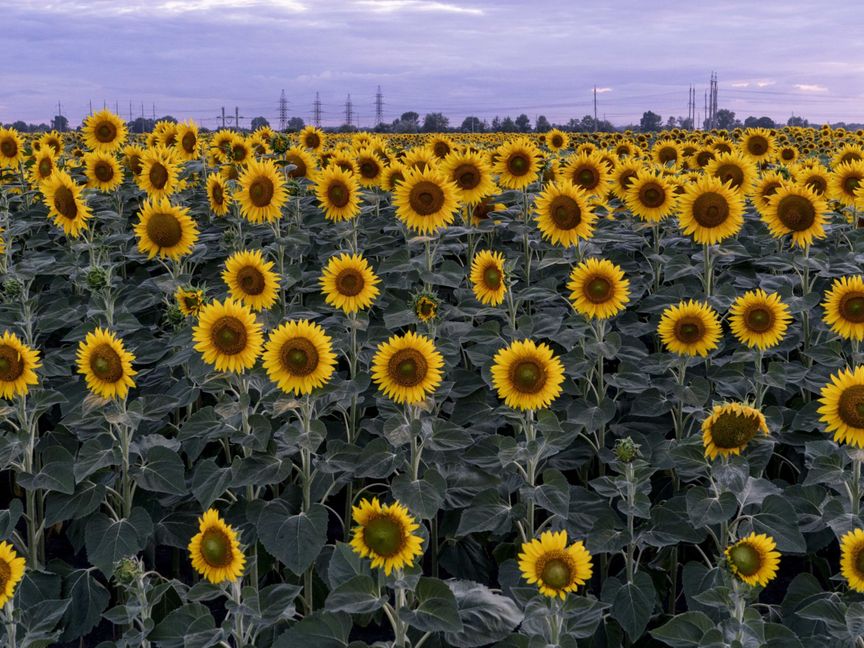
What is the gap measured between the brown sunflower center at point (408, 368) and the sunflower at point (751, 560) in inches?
59.9

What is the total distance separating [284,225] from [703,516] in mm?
4703

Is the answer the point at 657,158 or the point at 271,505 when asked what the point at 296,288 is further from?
the point at 657,158

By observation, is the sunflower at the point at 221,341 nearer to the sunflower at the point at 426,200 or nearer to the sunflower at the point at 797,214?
the sunflower at the point at 426,200

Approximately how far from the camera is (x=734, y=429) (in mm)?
→ 3629

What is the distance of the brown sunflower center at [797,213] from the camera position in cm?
568

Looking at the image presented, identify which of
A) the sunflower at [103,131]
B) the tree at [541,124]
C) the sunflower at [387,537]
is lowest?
the sunflower at [387,537]

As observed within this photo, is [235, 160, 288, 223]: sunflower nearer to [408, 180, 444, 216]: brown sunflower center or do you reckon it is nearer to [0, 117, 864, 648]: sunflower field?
[0, 117, 864, 648]: sunflower field

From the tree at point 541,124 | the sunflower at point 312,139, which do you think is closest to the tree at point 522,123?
the tree at point 541,124

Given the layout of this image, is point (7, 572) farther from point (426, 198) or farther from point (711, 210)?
point (711, 210)

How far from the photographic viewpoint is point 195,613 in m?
3.70

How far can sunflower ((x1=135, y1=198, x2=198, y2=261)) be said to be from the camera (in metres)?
5.56

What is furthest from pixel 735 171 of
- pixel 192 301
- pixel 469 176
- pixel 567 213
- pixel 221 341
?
pixel 221 341

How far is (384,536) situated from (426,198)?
3092 mm

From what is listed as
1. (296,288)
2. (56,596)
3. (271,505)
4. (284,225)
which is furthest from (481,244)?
(56,596)
